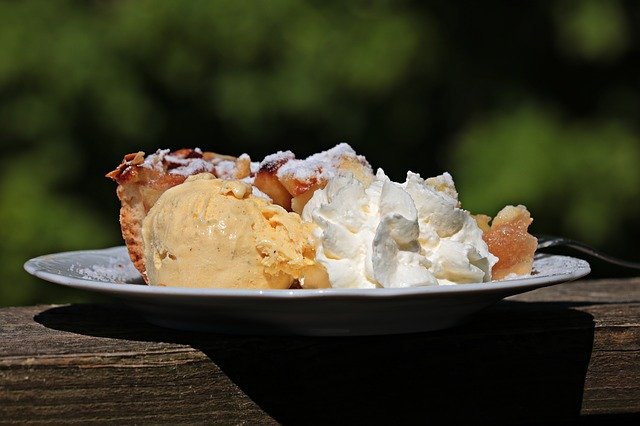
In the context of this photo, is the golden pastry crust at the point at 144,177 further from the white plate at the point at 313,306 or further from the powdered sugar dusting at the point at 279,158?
the white plate at the point at 313,306

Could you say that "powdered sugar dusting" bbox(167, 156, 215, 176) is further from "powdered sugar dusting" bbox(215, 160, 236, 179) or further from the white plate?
the white plate

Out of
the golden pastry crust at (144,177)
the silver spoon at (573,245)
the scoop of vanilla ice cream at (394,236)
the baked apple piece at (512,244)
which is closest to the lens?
the scoop of vanilla ice cream at (394,236)

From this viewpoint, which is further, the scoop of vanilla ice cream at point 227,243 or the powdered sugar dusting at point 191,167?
the powdered sugar dusting at point 191,167

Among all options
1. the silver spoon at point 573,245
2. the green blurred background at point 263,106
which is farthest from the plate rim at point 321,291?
the green blurred background at point 263,106

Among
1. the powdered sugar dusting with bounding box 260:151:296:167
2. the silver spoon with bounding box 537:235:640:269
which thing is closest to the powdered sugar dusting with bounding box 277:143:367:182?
the powdered sugar dusting with bounding box 260:151:296:167

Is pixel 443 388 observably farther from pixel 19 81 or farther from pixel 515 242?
pixel 19 81
